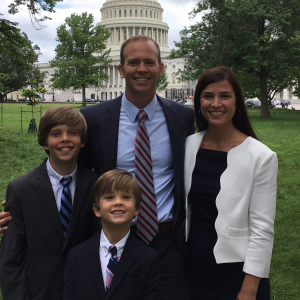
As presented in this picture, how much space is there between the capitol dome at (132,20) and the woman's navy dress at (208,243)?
329 feet

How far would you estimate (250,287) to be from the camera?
2.40m

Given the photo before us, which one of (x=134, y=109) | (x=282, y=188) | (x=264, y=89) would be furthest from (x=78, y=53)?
(x=134, y=109)

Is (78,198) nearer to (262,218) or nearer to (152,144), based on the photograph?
(152,144)

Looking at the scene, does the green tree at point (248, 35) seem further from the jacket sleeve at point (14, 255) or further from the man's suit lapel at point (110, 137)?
the jacket sleeve at point (14, 255)

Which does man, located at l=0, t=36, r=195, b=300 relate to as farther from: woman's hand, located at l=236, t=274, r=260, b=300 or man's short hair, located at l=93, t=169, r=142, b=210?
woman's hand, located at l=236, t=274, r=260, b=300

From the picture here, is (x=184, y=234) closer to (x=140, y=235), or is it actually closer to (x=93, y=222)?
(x=140, y=235)

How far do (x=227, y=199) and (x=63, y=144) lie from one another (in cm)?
116

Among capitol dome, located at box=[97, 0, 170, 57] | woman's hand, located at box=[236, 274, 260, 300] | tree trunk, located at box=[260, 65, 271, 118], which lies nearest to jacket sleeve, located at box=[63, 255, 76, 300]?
woman's hand, located at box=[236, 274, 260, 300]

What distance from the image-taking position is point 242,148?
2.57 metres

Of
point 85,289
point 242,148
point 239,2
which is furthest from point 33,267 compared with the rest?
point 239,2

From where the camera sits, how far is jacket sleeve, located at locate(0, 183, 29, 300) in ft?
8.01

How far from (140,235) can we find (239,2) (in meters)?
26.6

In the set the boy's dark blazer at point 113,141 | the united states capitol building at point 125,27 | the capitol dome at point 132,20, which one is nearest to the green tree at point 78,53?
the united states capitol building at point 125,27

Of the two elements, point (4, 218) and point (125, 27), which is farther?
point (125, 27)
